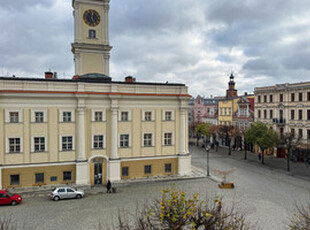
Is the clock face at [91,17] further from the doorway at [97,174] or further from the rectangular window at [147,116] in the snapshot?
the doorway at [97,174]

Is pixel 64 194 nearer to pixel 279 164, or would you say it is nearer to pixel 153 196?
pixel 153 196

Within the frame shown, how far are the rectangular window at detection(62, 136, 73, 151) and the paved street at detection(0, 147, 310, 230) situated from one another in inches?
219

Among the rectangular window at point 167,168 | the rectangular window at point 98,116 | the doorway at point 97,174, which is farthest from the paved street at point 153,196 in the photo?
the rectangular window at point 98,116

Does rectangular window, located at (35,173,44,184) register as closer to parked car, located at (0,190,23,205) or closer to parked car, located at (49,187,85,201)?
parked car, located at (49,187,85,201)

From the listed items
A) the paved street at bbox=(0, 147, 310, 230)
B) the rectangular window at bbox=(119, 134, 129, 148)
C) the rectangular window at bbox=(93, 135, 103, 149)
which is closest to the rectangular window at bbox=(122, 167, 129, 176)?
the paved street at bbox=(0, 147, 310, 230)

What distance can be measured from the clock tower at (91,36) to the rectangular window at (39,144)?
12.4m

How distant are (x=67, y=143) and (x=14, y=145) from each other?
4986 millimetres

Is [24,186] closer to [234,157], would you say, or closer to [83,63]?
[83,63]

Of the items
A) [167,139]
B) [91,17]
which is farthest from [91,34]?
[167,139]

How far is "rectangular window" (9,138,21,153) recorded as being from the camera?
2441cm

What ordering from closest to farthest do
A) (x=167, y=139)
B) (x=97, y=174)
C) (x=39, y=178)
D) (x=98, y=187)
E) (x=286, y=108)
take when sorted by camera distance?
(x=39, y=178) < (x=98, y=187) < (x=97, y=174) < (x=167, y=139) < (x=286, y=108)

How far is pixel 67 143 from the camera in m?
26.2

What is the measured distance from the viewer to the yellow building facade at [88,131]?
24531mm

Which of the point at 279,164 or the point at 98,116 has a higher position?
the point at 98,116
